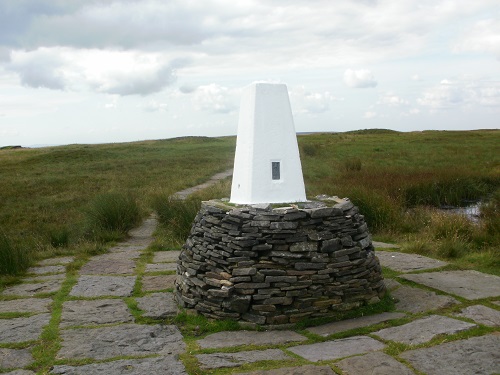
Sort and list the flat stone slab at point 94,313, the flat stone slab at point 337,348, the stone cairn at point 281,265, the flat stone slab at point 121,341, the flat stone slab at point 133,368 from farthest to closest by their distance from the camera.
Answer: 1. the flat stone slab at point 94,313
2. the stone cairn at point 281,265
3. the flat stone slab at point 121,341
4. the flat stone slab at point 337,348
5. the flat stone slab at point 133,368

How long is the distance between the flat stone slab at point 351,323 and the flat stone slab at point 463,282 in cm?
131

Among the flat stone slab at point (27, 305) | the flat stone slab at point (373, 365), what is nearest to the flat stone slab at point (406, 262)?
the flat stone slab at point (373, 365)

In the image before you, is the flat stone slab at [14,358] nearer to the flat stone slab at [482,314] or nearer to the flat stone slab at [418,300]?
the flat stone slab at [418,300]

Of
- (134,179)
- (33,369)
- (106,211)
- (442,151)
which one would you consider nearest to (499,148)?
(442,151)

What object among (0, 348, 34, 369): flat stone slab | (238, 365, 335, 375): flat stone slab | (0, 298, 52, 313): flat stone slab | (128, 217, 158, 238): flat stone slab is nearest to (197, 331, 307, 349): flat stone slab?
(238, 365, 335, 375): flat stone slab

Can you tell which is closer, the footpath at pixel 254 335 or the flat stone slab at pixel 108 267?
the footpath at pixel 254 335

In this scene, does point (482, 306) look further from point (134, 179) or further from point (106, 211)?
point (134, 179)

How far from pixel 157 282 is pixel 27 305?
1933mm

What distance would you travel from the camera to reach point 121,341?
18.5 feet

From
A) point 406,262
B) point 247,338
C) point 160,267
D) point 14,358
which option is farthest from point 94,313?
point 406,262

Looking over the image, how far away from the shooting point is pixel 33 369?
194 inches

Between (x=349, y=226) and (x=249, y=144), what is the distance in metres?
1.67

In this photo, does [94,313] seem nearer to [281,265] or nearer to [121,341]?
[121,341]

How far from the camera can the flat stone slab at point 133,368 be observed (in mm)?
4773
